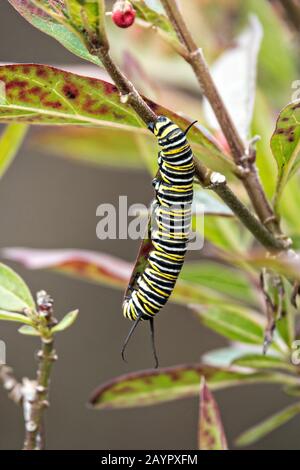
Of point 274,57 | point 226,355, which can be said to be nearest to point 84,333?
point 274,57

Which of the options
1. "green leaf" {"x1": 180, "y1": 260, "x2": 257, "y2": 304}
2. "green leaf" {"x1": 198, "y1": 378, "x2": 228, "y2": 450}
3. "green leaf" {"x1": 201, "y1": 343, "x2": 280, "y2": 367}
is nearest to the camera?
"green leaf" {"x1": 198, "y1": 378, "x2": 228, "y2": 450}

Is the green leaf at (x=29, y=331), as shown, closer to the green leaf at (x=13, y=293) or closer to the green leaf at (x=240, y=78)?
the green leaf at (x=13, y=293)

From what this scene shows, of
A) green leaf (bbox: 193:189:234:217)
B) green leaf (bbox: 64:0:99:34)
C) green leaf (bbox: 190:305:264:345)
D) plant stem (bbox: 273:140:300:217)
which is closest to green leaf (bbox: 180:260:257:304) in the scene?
green leaf (bbox: 190:305:264:345)

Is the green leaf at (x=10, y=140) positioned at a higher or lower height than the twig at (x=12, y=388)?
higher

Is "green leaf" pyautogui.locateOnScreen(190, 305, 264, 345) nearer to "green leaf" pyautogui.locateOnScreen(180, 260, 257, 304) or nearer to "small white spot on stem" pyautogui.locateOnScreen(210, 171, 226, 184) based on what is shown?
"green leaf" pyautogui.locateOnScreen(180, 260, 257, 304)

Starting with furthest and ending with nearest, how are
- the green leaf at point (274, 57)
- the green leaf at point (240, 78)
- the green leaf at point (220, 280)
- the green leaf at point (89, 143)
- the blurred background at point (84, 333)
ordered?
1. the blurred background at point (84, 333)
2. the green leaf at point (274, 57)
3. the green leaf at point (89, 143)
4. the green leaf at point (220, 280)
5. the green leaf at point (240, 78)

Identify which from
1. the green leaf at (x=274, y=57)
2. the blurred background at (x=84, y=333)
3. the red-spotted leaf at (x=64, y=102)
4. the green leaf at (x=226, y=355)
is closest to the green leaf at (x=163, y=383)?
the green leaf at (x=226, y=355)
